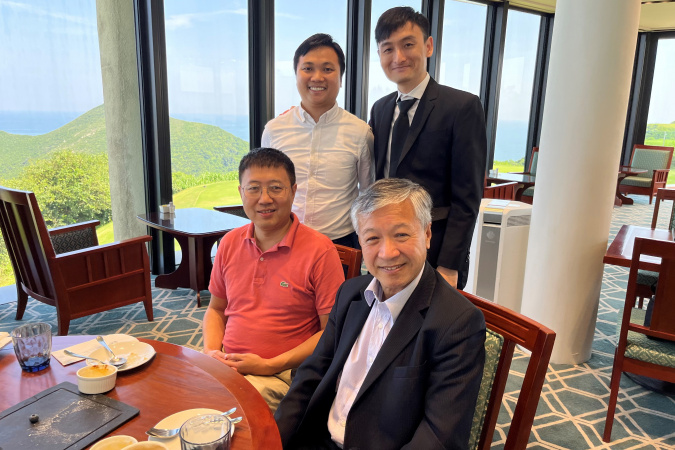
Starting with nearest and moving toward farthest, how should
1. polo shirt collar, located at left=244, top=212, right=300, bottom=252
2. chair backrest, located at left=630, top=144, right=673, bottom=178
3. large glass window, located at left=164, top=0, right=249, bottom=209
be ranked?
1. polo shirt collar, located at left=244, top=212, right=300, bottom=252
2. large glass window, located at left=164, top=0, right=249, bottom=209
3. chair backrest, located at left=630, top=144, right=673, bottom=178

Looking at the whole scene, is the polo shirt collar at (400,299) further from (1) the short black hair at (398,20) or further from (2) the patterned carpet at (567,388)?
(2) the patterned carpet at (567,388)

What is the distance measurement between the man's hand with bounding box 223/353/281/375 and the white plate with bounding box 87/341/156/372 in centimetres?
27

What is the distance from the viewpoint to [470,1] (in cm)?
681

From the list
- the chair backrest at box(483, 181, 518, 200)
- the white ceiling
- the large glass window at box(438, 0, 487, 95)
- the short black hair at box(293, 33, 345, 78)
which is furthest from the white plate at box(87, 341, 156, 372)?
the white ceiling

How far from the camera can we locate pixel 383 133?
1.99 meters

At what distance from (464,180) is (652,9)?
842 cm

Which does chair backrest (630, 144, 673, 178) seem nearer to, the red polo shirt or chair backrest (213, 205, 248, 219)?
chair backrest (213, 205, 248, 219)

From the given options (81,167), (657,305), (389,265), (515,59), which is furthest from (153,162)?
(515,59)

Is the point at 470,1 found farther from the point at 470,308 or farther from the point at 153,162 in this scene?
the point at 470,308

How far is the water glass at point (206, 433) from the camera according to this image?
833mm

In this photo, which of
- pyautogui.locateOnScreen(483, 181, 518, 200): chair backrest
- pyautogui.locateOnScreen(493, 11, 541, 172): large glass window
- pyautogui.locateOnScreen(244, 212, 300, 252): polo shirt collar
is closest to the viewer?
pyautogui.locateOnScreen(244, 212, 300, 252): polo shirt collar

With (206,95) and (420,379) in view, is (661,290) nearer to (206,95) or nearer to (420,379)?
(420,379)

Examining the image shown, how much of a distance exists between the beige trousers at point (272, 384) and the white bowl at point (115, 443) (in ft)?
1.91

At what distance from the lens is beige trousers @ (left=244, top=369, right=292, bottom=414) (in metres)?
1.49
